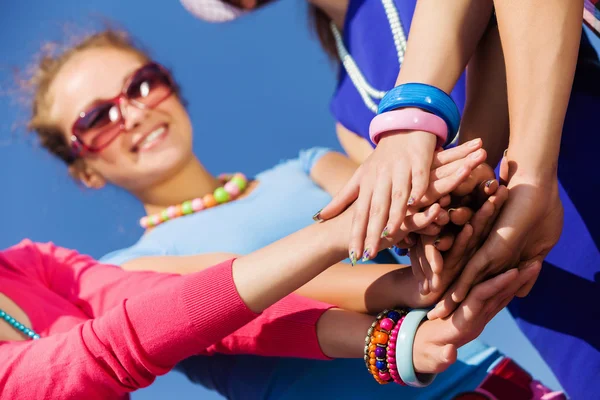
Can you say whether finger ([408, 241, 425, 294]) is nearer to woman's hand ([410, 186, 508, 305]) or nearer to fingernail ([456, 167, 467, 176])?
woman's hand ([410, 186, 508, 305])

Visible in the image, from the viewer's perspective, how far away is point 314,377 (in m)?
1.13

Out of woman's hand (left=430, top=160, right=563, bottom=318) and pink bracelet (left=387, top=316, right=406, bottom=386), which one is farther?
pink bracelet (left=387, top=316, right=406, bottom=386)

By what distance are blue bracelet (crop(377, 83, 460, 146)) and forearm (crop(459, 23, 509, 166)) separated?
0.11m

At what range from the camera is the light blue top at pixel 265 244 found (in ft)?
3.63

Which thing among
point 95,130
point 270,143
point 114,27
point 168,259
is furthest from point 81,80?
point 270,143

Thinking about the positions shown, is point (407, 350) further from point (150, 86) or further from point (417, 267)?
point (150, 86)

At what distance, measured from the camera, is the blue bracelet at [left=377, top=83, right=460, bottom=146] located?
0.79 metres

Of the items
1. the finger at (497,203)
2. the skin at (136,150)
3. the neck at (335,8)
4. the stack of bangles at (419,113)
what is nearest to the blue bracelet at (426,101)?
the stack of bangles at (419,113)

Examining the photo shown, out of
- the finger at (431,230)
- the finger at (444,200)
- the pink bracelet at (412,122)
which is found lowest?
the finger at (431,230)

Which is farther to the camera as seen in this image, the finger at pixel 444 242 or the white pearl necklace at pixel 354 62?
the white pearl necklace at pixel 354 62

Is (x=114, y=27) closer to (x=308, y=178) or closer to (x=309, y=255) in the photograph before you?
(x=308, y=178)

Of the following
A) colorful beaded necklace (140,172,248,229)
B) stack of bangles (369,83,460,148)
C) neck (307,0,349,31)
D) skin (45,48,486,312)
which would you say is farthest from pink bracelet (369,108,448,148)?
colorful beaded necklace (140,172,248,229)

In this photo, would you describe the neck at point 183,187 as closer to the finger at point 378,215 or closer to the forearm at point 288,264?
the forearm at point 288,264

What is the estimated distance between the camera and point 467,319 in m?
0.79
